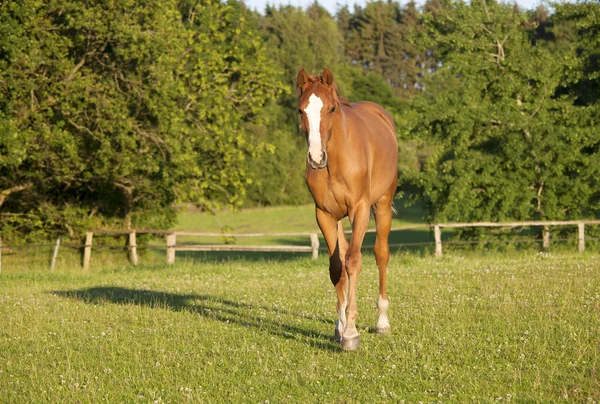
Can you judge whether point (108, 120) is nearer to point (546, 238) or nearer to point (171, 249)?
point (171, 249)

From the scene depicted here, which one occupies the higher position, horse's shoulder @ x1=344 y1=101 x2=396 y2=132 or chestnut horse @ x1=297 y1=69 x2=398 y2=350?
horse's shoulder @ x1=344 y1=101 x2=396 y2=132

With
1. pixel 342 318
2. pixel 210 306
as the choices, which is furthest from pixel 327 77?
pixel 210 306

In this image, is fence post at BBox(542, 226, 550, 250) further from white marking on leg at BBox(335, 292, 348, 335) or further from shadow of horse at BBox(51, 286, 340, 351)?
white marking on leg at BBox(335, 292, 348, 335)

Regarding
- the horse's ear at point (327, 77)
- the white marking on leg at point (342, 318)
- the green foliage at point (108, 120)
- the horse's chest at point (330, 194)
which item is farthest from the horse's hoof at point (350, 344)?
the green foliage at point (108, 120)

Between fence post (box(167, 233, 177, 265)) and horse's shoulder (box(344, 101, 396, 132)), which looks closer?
horse's shoulder (box(344, 101, 396, 132))

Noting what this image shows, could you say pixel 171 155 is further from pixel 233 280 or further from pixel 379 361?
pixel 379 361

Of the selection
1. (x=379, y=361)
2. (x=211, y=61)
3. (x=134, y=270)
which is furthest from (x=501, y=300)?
(x=211, y=61)

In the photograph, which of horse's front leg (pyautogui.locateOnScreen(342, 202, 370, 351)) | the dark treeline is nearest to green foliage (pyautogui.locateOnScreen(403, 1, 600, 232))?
the dark treeline

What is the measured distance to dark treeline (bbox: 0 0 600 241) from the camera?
77.2 ft

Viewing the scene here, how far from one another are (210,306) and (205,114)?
1649 cm

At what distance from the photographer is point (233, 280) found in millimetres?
18016

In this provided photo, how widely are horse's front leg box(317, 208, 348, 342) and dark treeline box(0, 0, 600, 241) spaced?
560 inches

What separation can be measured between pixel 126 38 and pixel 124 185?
16.8 ft

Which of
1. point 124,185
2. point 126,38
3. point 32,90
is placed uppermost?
point 126,38
